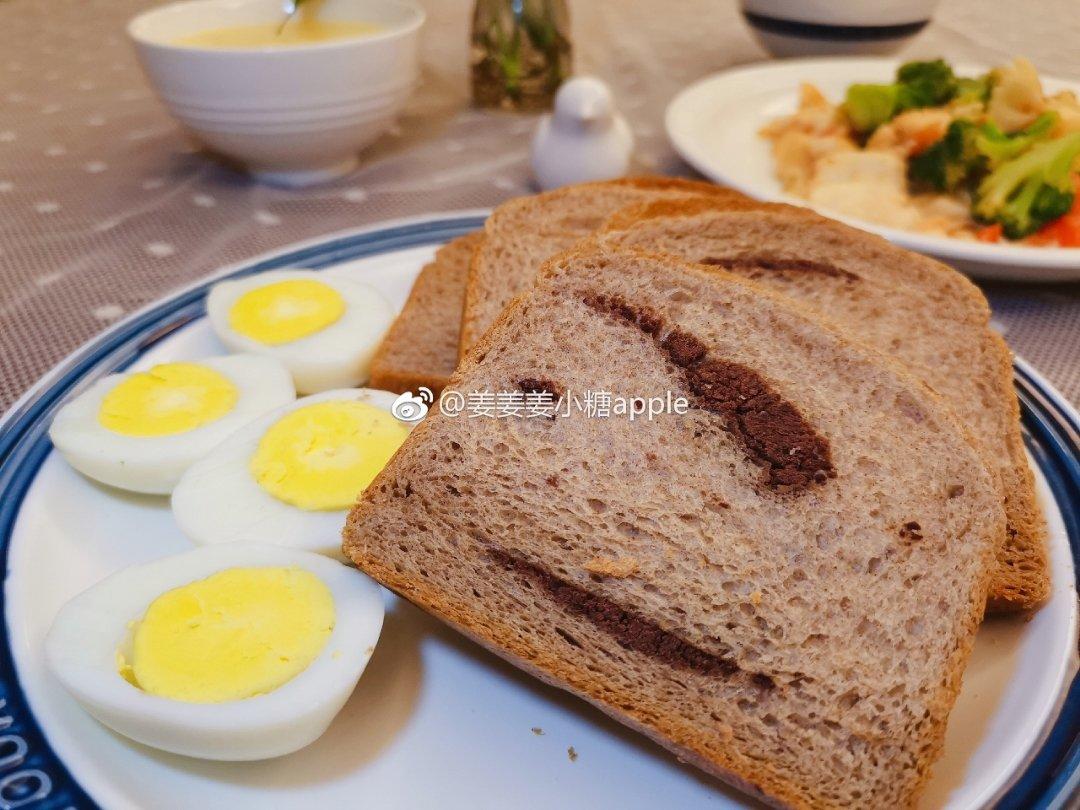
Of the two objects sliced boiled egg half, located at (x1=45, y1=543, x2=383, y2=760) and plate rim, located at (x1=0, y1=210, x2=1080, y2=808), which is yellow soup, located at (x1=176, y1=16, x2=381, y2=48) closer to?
plate rim, located at (x1=0, y1=210, x2=1080, y2=808)

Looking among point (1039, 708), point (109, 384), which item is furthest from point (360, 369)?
point (1039, 708)

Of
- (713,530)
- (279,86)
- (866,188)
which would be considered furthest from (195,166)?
(713,530)

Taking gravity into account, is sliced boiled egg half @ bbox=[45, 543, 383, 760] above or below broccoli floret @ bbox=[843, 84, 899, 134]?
below

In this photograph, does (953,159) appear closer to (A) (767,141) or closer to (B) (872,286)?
(A) (767,141)

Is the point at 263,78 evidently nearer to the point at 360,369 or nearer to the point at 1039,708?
the point at 360,369

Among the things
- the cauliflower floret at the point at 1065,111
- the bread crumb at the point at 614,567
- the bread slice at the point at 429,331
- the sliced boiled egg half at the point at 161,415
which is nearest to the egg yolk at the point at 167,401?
the sliced boiled egg half at the point at 161,415

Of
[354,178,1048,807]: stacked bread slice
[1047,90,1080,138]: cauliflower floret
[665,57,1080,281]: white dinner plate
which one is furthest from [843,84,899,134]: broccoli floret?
[354,178,1048,807]: stacked bread slice
